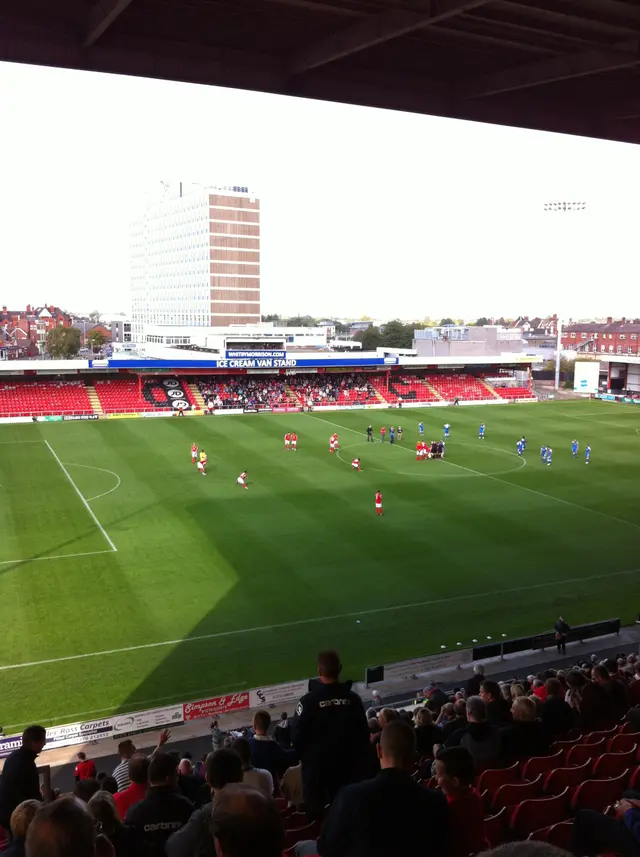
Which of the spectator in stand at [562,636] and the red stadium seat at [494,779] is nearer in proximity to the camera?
the red stadium seat at [494,779]

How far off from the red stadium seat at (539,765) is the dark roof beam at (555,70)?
32.6 ft

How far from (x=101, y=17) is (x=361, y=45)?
3602 millimetres

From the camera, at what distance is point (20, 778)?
6.38 metres

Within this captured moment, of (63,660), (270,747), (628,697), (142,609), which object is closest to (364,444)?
(142,609)

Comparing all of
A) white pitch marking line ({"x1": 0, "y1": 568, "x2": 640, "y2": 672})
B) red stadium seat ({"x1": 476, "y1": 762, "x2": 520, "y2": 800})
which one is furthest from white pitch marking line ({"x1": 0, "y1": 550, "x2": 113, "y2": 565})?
red stadium seat ({"x1": 476, "y1": 762, "x2": 520, "y2": 800})

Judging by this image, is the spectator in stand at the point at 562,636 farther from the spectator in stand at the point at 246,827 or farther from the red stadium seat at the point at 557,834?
the spectator in stand at the point at 246,827

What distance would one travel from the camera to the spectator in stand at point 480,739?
274 inches

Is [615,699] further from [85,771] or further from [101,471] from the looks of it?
[101,471]

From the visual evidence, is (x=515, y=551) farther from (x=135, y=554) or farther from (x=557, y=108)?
(x=557, y=108)

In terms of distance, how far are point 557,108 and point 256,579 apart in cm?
1582

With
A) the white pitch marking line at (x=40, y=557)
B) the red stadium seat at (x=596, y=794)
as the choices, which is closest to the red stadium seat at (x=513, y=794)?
the red stadium seat at (x=596, y=794)

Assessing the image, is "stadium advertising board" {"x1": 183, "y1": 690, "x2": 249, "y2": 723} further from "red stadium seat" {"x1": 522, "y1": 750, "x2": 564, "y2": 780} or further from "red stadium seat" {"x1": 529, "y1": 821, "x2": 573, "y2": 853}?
"red stadium seat" {"x1": 529, "y1": 821, "x2": 573, "y2": 853}

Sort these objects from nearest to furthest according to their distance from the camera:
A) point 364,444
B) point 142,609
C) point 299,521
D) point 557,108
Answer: point 557,108 < point 142,609 < point 299,521 < point 364,444

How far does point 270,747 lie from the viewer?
7363 millimetres
